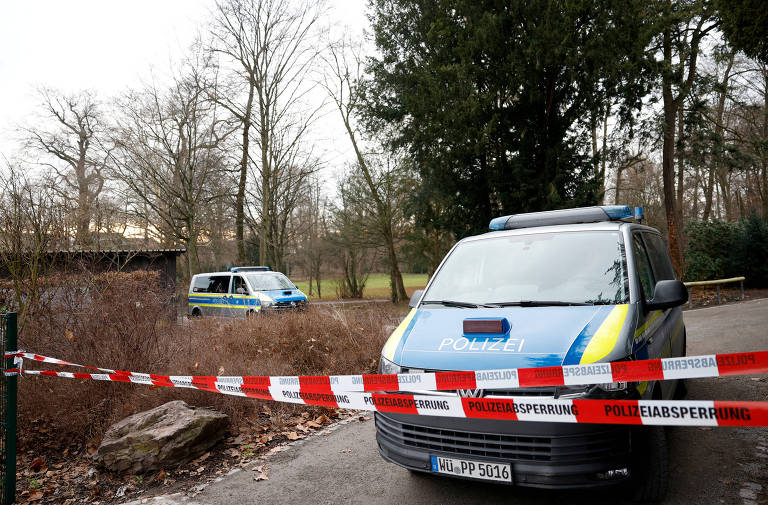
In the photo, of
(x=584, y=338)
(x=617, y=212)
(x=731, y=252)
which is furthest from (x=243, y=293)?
(x=731, y=252)

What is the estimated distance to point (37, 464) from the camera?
5191 millimetres

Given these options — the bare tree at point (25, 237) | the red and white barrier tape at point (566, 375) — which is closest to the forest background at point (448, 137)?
the bare tree at point (25, 237)

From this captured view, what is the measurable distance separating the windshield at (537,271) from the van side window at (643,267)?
0.59 ft

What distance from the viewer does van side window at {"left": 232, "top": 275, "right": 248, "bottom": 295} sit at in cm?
1537

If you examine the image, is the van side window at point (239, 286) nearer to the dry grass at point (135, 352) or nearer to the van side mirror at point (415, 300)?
the dry grass at point (135, 352)

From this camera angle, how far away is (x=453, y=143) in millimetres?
17328

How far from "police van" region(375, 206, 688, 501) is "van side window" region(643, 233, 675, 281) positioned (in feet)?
0.75

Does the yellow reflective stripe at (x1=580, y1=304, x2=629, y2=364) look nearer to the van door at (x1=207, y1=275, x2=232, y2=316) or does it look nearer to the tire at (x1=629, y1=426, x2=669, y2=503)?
the tire at (x1=629, y1=426, x2=669, y2=503)

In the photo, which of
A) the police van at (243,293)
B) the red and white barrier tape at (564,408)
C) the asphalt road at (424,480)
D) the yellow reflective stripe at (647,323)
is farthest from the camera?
the police van at (243,293)

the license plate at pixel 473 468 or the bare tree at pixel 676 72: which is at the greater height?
the bare tree at pixel 676 72

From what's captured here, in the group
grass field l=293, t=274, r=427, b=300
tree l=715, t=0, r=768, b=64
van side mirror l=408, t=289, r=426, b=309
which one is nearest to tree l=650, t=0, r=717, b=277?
tree l=715, t=0, r=768, b=64

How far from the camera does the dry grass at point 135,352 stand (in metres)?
5.62

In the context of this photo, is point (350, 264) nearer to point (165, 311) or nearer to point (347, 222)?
point (347, 222)

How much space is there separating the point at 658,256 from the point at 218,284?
14266 millimetres
